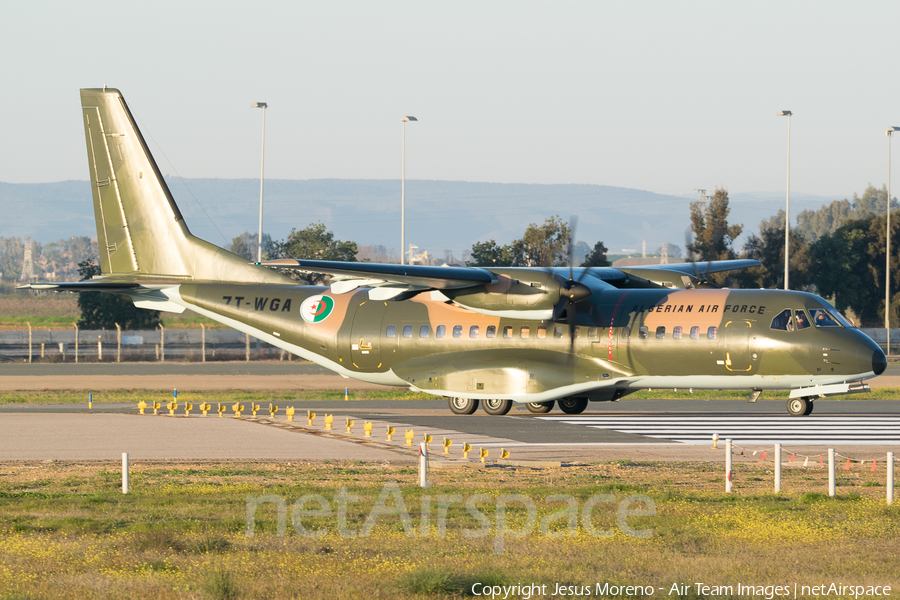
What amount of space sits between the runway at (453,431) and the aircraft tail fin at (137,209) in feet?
16.2

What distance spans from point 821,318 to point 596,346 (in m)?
6.15

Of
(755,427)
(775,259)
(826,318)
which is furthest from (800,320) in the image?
(775,259)

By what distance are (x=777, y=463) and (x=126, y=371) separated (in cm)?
3920

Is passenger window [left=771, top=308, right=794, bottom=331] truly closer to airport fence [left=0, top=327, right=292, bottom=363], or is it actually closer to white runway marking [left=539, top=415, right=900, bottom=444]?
white runway marking [left=539, top=415, right=900, bottom=444]

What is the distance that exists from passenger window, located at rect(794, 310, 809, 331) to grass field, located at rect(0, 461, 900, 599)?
9118 millimetres

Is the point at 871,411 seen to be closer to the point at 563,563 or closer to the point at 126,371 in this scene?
the point at 563,563

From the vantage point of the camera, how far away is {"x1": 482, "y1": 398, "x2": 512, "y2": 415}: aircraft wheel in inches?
1198

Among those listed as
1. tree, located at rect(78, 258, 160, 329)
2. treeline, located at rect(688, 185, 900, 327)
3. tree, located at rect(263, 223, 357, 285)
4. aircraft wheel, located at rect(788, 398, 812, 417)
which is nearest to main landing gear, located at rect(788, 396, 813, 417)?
aircraft wheel, located at rect(788, 398, 812, 417)

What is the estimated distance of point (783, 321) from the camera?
2795cm

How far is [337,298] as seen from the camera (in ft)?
107

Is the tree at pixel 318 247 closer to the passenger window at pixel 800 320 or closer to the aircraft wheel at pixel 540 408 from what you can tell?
the aircraft wheel at pixel 540 408

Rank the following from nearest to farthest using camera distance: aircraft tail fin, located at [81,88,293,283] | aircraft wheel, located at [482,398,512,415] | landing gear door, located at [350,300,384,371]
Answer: aircraft wheel, located at [482,398,512,415] → landing gear door, located at [350,300,384,371] → aircraft tail fin, located at [81,88,293,283]

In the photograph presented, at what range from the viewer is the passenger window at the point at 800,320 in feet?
91.1
